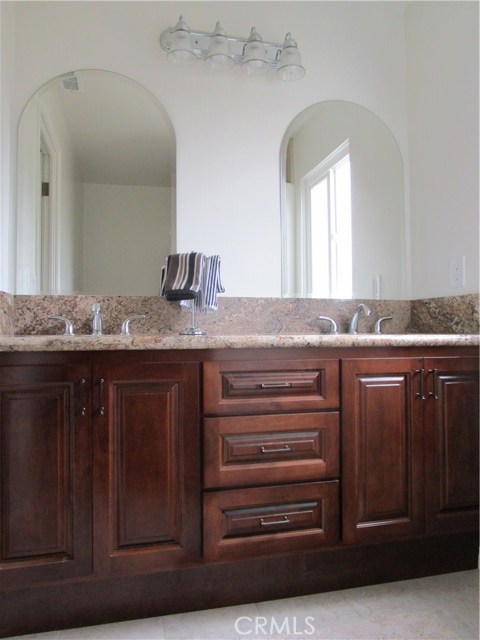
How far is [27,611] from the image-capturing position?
3.99ft

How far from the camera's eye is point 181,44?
1816mm

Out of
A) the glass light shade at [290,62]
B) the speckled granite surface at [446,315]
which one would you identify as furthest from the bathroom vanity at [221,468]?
the glass light shade at [290,62]

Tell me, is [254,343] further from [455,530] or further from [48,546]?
[455,530]

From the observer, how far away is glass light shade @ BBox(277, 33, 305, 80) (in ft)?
6.29

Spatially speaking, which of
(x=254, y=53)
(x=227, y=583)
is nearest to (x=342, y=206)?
(x=254, y=53)

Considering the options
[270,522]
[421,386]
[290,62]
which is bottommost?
[270,522]

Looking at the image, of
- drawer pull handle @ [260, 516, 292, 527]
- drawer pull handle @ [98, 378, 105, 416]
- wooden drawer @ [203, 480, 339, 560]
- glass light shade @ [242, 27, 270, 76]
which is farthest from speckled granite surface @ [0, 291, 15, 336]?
glass light shade @ [242, 27, 270, 76]

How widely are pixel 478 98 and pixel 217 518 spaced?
1.86m

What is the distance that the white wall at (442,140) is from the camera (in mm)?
1749

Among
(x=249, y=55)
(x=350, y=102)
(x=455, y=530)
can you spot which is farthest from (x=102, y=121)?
(x=455, y=530)

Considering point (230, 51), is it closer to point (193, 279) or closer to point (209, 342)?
point (193, 279)

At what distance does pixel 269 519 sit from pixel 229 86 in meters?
1.81

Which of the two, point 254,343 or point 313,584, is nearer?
point 254,343

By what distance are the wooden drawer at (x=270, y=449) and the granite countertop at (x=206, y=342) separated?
226 mm
